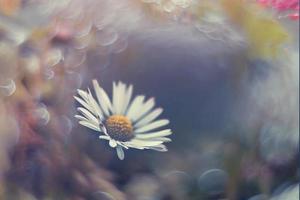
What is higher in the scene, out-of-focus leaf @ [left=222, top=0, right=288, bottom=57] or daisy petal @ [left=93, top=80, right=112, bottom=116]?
out-of-focus leaf @ [left=222, top=0, right=288, bottom=57]

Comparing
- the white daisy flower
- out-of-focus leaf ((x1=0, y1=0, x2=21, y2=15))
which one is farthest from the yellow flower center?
out-of-focus leaf ((x1=0, y1=0, x2=21, y2=15))

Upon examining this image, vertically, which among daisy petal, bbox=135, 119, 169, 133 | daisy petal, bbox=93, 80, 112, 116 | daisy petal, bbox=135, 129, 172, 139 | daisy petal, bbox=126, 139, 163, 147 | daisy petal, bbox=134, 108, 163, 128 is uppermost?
daisy petal, bbox=93, 80, 112, 116

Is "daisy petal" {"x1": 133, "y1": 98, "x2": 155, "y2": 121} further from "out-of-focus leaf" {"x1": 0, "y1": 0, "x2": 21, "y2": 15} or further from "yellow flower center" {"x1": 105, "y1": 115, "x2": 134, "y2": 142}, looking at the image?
"out-of-focus leaf" {"x1": 0, "y1": 0, "x2": 21, "y2": 15}

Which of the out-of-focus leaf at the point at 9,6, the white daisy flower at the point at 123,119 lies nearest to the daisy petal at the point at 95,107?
the white daisy flower at the point at 123,119

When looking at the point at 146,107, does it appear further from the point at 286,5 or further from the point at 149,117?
the point at 286,5

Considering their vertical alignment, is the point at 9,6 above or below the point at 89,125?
above

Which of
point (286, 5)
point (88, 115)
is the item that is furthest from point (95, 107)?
point (286, 5)

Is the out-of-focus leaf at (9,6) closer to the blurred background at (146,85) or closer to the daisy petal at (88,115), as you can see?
the blurred background at (146,85)

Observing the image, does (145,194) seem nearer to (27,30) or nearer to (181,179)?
(181,179)
